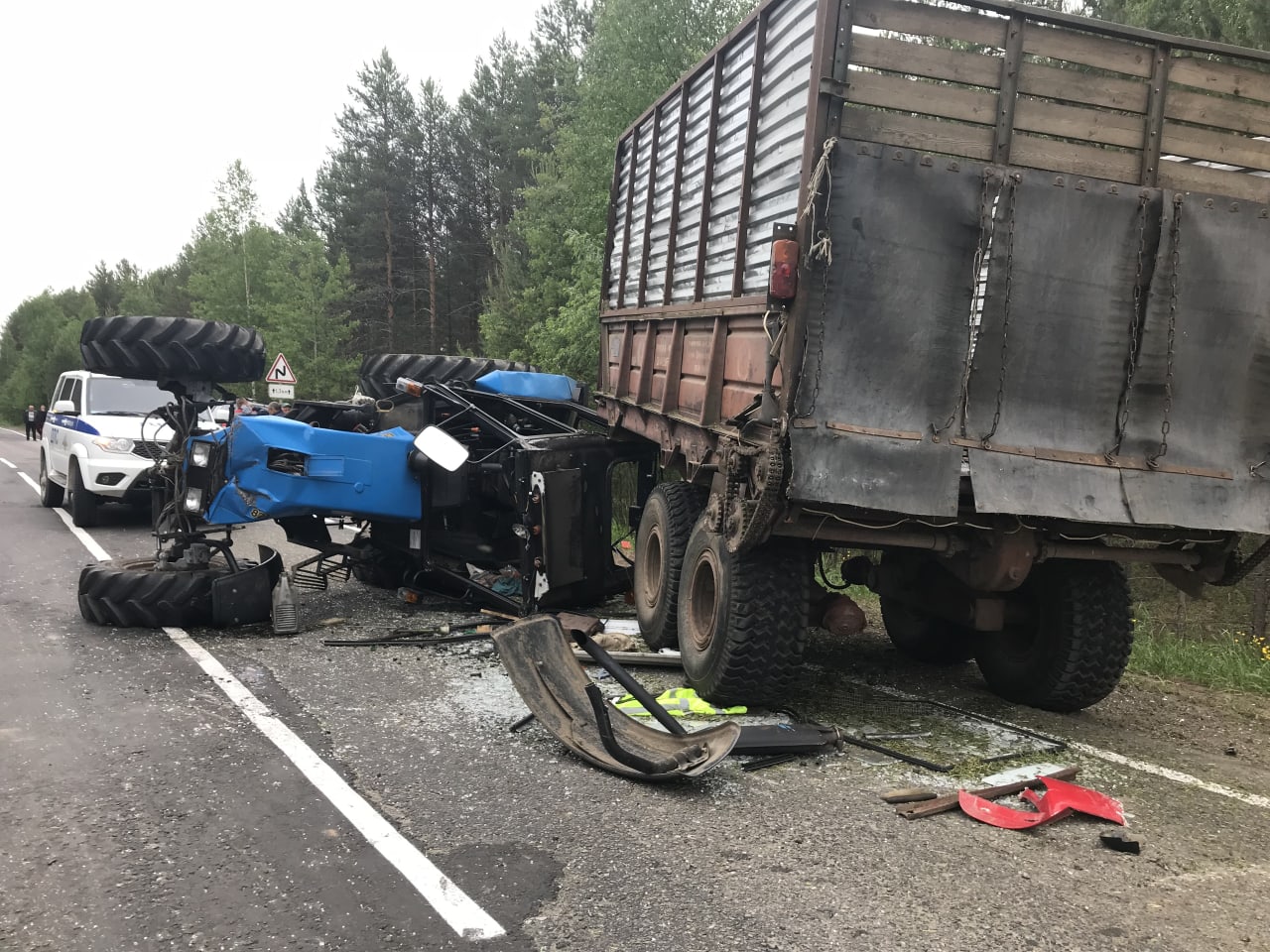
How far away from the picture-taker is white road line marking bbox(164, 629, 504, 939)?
310cm

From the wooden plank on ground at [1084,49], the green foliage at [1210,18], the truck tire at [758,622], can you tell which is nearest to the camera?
the wooden plank on ground at [1084,49]

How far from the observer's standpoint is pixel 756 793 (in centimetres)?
423

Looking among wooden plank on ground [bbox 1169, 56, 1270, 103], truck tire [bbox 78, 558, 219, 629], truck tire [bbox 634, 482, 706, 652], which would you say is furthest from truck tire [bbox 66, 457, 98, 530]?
wooden plank on ground [bbox 1169, 56, 1270, 103]

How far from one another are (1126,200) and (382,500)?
16.5ft

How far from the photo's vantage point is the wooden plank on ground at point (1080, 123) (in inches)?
181

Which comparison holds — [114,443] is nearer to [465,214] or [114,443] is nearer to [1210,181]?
[1210,181]

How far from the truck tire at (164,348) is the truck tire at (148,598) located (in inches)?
59.3

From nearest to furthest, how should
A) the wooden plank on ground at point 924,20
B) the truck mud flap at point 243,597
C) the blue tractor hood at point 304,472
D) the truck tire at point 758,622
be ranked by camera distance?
1. the wooden plank on ground at point 924,20
2. the truck tire at point 758,622
3. the blue tractor hood at point 304,472
4. the truck mud flap at point 243,597

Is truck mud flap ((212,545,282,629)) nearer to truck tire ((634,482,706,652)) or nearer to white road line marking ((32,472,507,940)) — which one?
white road line marking ((32,472,507,940))

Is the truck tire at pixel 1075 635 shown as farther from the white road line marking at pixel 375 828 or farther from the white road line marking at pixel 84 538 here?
the white road line marking at pixel 84 538

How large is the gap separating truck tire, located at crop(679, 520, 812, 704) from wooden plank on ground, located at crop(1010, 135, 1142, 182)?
2.17 m

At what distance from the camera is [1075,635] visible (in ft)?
17.8

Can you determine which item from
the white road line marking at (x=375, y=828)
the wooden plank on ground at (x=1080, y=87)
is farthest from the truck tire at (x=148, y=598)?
the wooden plank on ground at (x=1080, y=87)

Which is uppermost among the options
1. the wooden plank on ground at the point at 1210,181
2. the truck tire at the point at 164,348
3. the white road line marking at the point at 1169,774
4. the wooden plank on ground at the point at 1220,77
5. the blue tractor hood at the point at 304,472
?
the wooden plank on ground at the point at 1220,77
